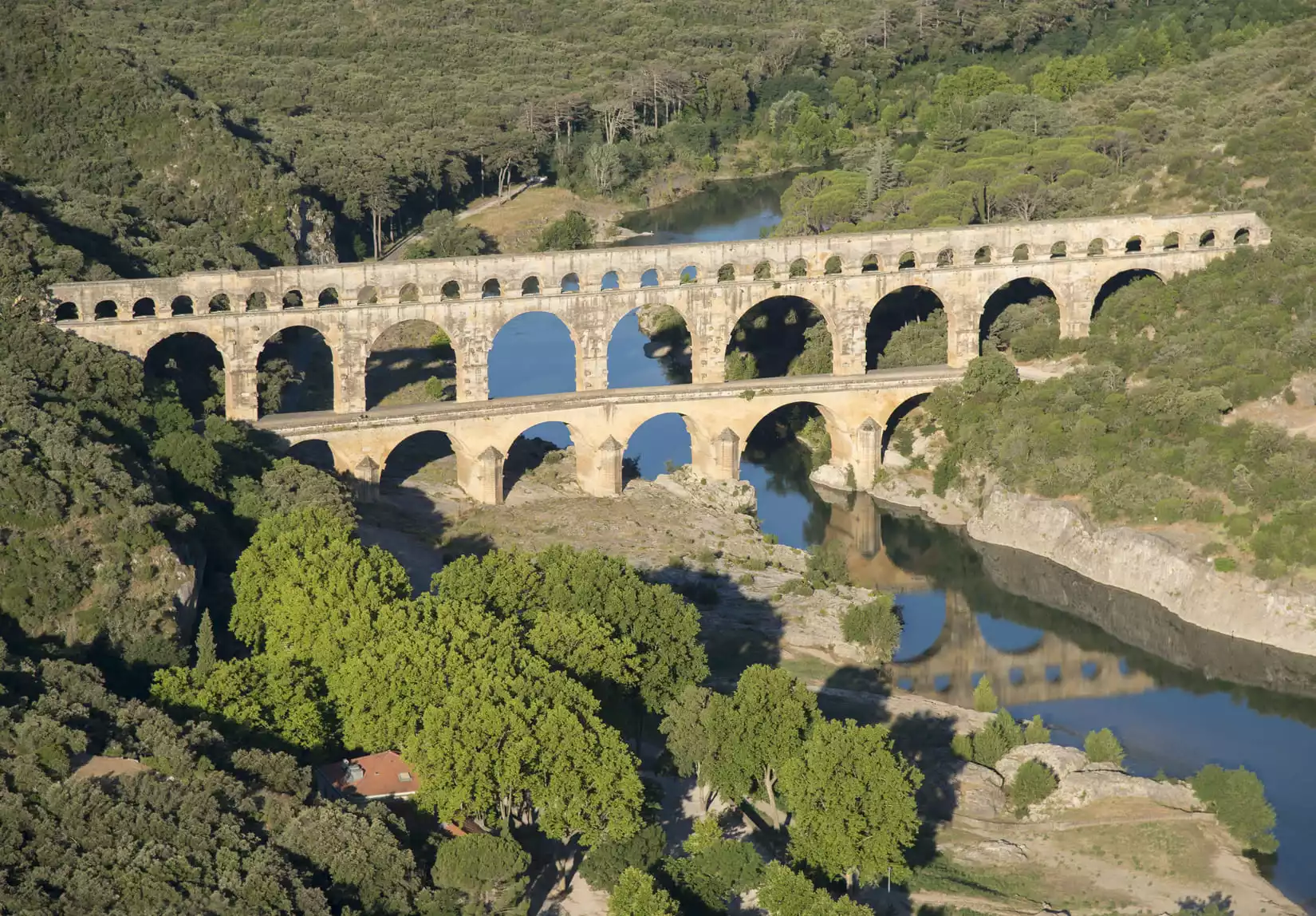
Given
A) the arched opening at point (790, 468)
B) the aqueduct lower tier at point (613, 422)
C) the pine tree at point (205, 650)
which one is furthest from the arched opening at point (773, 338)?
the pine tree at point (205, 650)

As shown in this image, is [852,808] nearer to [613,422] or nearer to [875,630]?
[875,630]

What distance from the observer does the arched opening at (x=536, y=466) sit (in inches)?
2736

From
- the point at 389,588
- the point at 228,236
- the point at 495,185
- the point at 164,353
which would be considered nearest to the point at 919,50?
the point at 495,185

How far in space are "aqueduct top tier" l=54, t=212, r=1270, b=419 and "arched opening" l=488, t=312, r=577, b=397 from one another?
A: 577 centimetres

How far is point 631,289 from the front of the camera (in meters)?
70.1

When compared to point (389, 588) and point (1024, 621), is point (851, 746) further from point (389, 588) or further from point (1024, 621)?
point (1024, 621)

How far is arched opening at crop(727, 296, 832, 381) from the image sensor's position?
79688 mm

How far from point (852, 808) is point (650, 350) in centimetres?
5021

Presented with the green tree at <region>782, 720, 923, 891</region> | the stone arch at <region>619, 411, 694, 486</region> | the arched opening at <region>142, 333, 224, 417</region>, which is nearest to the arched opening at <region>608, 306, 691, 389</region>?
the stone arch at <region>619, 411, 694, 486</region>

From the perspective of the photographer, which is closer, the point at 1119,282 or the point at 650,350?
the point at 1119,282

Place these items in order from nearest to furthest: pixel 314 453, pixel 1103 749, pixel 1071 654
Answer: pixel 1103 749 < pixel 1071 654 < pixel 314 453

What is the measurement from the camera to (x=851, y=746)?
42156mm

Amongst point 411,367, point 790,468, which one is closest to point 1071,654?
point 790,468

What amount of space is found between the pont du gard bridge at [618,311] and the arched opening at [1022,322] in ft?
3.38
